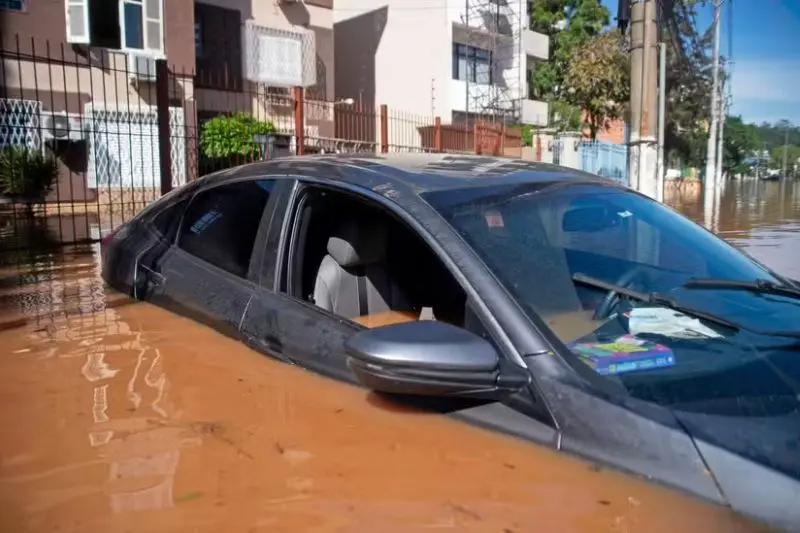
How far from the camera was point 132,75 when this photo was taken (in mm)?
16281

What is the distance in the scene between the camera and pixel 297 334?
8.55 ft

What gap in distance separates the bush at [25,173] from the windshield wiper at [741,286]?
1161 cm

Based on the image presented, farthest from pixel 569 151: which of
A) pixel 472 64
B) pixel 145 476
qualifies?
pixel 145 476

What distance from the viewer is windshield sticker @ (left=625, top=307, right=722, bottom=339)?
211cm

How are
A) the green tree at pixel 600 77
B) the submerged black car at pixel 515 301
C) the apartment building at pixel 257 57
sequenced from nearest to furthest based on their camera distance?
the submerged black car at pixel 515 301, the apartment building at pixel 257 57, the green tree at pixel 600 77

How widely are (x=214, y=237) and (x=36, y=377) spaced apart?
935 mm

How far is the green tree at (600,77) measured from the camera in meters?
29.9

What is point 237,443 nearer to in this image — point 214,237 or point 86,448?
point 86,448

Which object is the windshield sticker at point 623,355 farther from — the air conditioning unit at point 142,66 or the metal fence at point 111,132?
the air conditioning unit at point 142,66

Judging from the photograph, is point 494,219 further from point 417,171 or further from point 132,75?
point 132,75

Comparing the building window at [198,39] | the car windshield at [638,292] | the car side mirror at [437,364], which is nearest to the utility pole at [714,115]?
the building window at [198,39]

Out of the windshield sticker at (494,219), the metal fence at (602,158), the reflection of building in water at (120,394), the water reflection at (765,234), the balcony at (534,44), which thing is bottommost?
the water reflection at (765,234)

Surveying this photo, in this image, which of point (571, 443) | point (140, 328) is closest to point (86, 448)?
point (140, 328)

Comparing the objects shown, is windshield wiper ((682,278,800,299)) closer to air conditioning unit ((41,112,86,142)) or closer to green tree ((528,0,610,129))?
air conditioning unit ((41,112,86,142))
